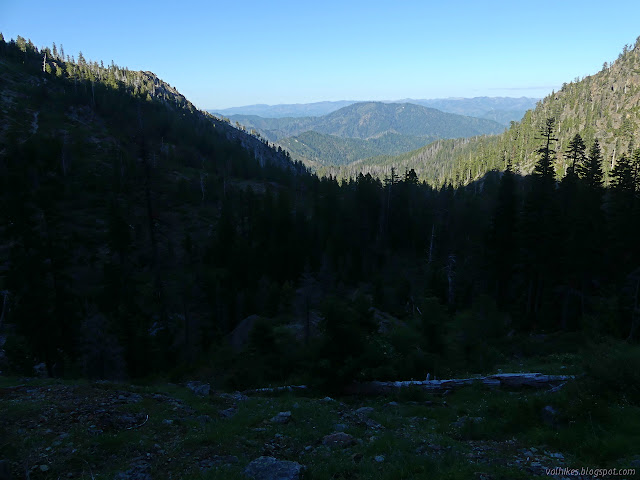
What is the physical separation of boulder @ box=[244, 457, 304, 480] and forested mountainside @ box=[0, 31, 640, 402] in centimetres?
877

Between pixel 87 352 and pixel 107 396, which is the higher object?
pixel 107 396

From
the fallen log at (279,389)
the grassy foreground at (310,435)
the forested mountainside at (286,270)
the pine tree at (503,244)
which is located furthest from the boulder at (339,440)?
the pine tree at (503,244)

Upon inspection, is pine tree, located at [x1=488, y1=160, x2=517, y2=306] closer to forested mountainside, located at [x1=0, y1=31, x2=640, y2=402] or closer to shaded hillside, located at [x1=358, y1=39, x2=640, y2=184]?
forested mountainside, located at [x1=0, y1=31, x2=640, y2=402]

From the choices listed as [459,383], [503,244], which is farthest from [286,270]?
[459,383]

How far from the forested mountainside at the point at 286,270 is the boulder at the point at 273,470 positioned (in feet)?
28.8

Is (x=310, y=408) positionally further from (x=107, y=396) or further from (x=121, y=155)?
(x=121, y=155)

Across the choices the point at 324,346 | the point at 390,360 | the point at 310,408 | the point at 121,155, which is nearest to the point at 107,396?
the point at 310,408

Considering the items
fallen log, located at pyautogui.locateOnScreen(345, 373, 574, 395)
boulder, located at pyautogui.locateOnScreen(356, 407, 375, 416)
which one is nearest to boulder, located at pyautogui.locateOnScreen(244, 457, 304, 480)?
boulder, located at pyautogui.locateOnScreen(356, 407, 375, 416)

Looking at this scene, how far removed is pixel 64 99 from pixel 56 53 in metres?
87.5

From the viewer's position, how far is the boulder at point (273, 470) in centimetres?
923

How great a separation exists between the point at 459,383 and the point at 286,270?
4148cm

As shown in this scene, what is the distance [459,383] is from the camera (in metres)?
18.0

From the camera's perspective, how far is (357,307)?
22.9m

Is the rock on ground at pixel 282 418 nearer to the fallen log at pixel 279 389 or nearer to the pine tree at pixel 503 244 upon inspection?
the fallen log at pixel 279 389
